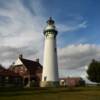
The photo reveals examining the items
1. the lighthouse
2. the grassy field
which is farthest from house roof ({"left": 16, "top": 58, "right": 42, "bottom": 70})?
the grassy field

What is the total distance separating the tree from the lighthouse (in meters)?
17.7

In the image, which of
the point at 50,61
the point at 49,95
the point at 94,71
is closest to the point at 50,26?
the point at 50,61

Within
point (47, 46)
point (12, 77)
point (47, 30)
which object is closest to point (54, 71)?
point (47, 46)

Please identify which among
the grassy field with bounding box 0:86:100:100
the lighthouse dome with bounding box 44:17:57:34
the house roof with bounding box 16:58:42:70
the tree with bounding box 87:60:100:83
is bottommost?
the grassy field with bounding box 0:86:100:100

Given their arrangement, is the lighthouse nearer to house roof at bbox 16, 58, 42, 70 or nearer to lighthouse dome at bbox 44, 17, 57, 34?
lighthouse dome at bbox 44, 17, 57, 34

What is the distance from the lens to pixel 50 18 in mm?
60281

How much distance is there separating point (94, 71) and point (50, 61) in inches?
795

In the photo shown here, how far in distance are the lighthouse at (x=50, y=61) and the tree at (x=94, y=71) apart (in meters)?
17.7

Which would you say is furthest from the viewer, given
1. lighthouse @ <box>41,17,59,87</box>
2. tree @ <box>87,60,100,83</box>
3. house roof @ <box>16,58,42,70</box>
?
house roof @ <box>16,58,42,70</box>

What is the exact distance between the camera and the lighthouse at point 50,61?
2210 inches

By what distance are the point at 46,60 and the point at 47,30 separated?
25.8ft

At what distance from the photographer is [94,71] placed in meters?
70.8

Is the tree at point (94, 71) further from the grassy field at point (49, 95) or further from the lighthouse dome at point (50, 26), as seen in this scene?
the grassy field at point (49, 95)

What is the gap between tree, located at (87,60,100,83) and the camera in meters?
70.3
